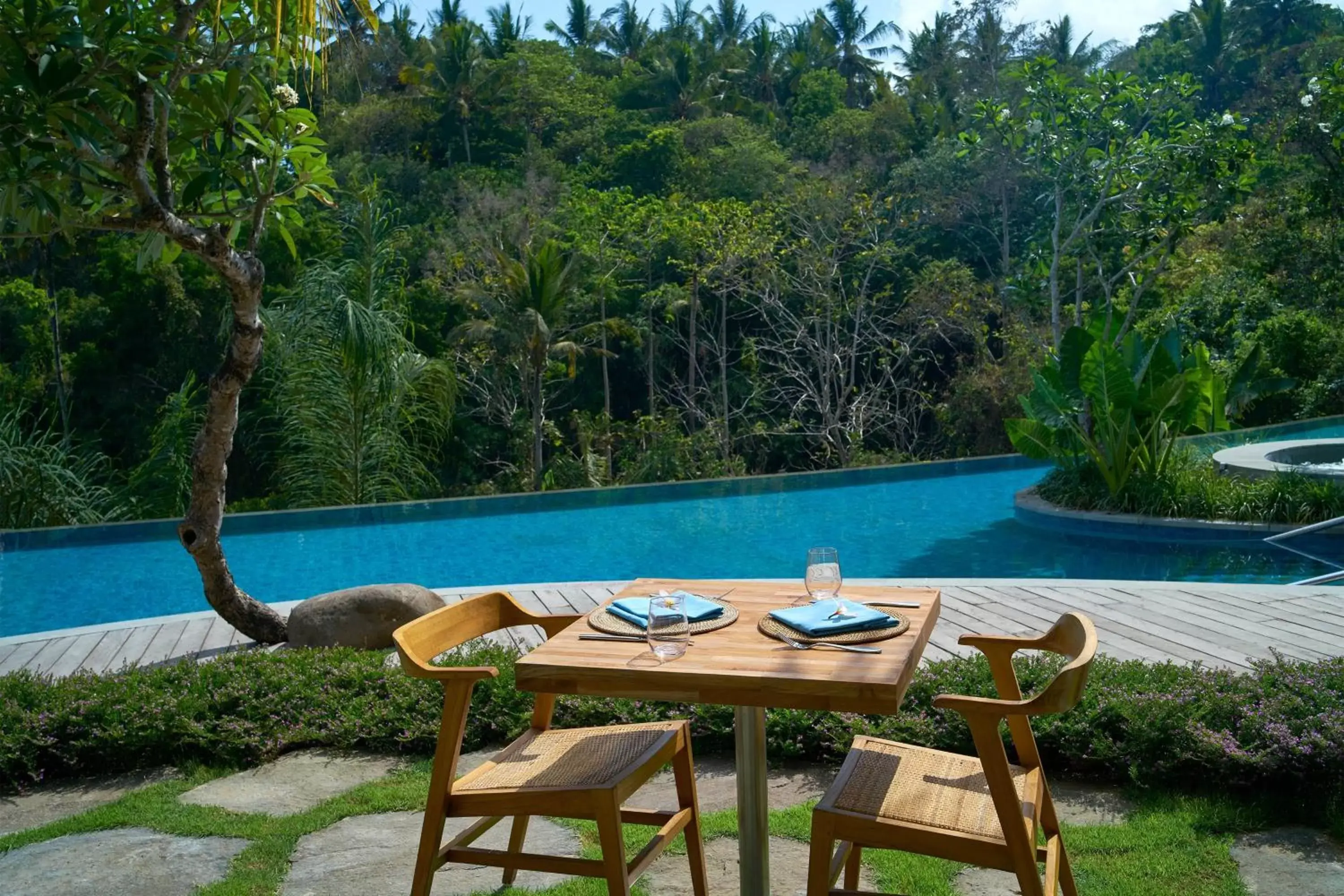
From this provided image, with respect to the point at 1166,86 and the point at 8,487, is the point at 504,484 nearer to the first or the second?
the point at 8,487

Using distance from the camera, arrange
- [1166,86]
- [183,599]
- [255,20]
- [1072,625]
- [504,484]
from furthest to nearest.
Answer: [504,484] < [1166,86] < [183,599] < [255,20] < [1072,625]

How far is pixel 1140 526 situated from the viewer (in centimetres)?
912

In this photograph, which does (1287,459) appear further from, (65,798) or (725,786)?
(65,798)

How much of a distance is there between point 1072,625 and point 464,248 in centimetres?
Result: 1744

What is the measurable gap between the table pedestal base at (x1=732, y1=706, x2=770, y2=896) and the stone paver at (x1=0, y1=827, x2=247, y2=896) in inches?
55.3

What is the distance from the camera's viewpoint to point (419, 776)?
3.79 metres

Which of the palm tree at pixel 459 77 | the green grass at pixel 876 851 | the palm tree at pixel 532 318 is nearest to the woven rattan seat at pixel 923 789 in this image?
the green grass at pixel 876 851

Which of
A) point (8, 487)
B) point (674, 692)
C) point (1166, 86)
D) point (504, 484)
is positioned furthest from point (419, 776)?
point (504, 484)

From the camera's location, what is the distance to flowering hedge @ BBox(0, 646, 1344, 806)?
11.3ft

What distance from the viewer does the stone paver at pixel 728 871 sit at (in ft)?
9.61

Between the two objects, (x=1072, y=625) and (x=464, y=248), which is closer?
(x=1072, y=625)

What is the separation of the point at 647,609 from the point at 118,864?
1.61 metres

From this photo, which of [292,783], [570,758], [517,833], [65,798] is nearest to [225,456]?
[65,798]

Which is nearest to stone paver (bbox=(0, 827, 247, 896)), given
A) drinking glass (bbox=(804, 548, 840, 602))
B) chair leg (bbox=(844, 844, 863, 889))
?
chair leg (bbox=(844, 844, 863, 889))
